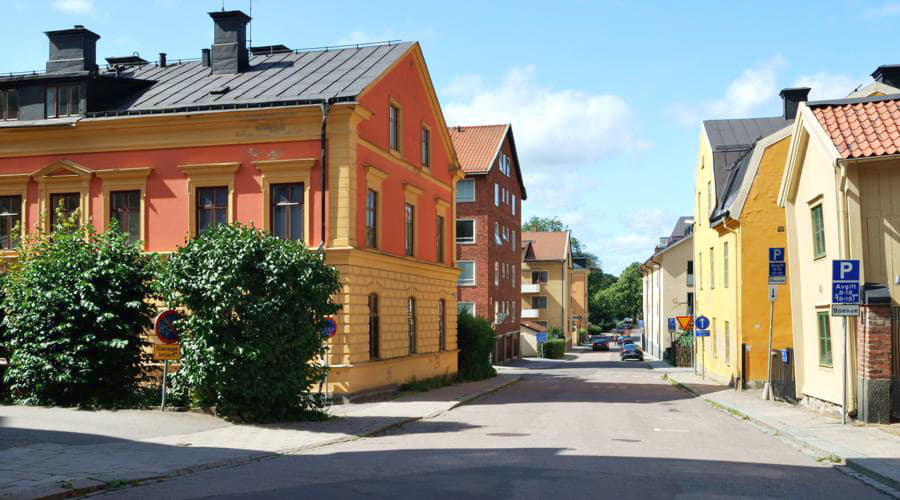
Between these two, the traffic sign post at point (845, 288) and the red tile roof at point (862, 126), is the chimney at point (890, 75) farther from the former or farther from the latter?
the traffic sign post at point (845, 288)

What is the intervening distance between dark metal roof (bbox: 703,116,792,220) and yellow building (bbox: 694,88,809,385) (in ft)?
0.13

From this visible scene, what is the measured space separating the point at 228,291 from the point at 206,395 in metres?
2.25

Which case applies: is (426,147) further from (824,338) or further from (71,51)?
(824,338)

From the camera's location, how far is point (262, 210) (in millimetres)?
24297

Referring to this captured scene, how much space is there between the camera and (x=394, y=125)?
92.4ft

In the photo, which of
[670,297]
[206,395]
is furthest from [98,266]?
[670,297]

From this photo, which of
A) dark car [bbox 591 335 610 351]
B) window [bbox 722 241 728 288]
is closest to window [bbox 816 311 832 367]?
window [bbox 722 241 728 288]

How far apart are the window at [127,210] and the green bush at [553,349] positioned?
152 ft

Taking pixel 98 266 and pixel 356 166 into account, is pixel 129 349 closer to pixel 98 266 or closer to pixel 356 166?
pixel 98 266

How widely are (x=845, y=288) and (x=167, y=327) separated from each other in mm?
12484

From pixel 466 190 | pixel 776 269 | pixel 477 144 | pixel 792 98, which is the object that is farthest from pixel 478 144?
pixel 776 269

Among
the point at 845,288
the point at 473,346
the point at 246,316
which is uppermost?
the point at 845,288

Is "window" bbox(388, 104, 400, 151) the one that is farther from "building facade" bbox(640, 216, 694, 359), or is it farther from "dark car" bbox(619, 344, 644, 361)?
"dark car" bbox(619, 344, 644, 361)

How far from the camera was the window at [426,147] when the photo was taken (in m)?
31.5
